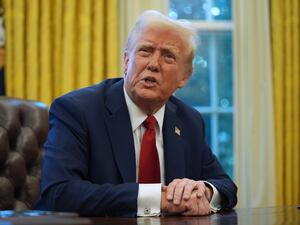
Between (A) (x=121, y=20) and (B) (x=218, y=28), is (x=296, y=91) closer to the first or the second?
(B) (x=218, y=28)

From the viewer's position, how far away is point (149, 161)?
2066 millimetres

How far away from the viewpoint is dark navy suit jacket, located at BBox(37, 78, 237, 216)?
68.2 inches

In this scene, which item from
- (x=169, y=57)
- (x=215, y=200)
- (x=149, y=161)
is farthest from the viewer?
(x=169, y=57)

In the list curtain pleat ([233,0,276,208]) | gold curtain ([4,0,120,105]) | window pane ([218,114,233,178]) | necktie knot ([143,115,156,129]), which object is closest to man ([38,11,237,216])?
necktie knot ([143,115,156,129])

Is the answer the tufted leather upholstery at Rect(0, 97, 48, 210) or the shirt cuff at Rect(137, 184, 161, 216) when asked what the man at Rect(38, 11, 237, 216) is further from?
the tufted leather upholstery at Rect(0, 97, 48, 210)

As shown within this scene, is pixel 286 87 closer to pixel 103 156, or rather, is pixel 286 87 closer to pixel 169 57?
pixel 169 57

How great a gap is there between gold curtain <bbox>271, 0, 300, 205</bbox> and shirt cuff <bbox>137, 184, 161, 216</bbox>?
8.55ft

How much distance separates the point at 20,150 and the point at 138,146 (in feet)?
1.84

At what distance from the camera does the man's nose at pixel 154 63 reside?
2.12 meters

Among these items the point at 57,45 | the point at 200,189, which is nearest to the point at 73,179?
→ the point at 200,189

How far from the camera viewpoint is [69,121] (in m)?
1.97

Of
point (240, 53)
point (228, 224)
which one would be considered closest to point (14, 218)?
point (228, 224)

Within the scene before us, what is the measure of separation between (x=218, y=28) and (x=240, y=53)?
0.38 meters

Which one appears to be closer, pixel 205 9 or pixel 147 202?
pixel 147 202
